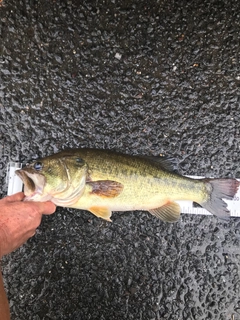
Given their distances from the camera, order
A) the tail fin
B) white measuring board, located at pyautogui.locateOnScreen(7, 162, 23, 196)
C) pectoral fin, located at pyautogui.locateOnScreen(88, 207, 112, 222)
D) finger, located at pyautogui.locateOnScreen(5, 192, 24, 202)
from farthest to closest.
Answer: white measuring board, located at pyautogui.locateOnScreen(7, 162, 23, 196)
the tail fin
pectoral fin, located at pyautogui.locateOnScreen(88, 207, 112, 222)
finger, located at pyautogui.locateOnScreen(5, 192, 24, 202)

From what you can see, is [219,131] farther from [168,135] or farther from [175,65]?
[175,65]

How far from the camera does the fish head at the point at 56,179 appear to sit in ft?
7.36

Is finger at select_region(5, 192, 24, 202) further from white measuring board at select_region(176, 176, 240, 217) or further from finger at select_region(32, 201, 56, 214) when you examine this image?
white measuring board at select_region(176, 176, 240, 217)

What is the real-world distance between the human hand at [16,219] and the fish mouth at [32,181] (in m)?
0.07

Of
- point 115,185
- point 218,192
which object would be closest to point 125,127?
point 115,185

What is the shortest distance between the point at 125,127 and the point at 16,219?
45.0 inches

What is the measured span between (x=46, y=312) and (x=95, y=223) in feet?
2.56

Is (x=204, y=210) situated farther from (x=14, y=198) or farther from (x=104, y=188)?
(x=14, y=198)

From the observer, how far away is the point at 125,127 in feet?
9.24

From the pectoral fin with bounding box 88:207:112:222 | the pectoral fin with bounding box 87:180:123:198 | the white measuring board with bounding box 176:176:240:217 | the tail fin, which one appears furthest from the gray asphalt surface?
the pectoral fin with bounding box 87:180:123:198

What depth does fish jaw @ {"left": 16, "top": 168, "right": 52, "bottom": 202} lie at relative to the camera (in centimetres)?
223

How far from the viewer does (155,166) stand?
8.16 ft

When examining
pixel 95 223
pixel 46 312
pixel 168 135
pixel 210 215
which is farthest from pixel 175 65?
pixel 46 312

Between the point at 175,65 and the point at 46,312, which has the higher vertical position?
the point at 175,65
